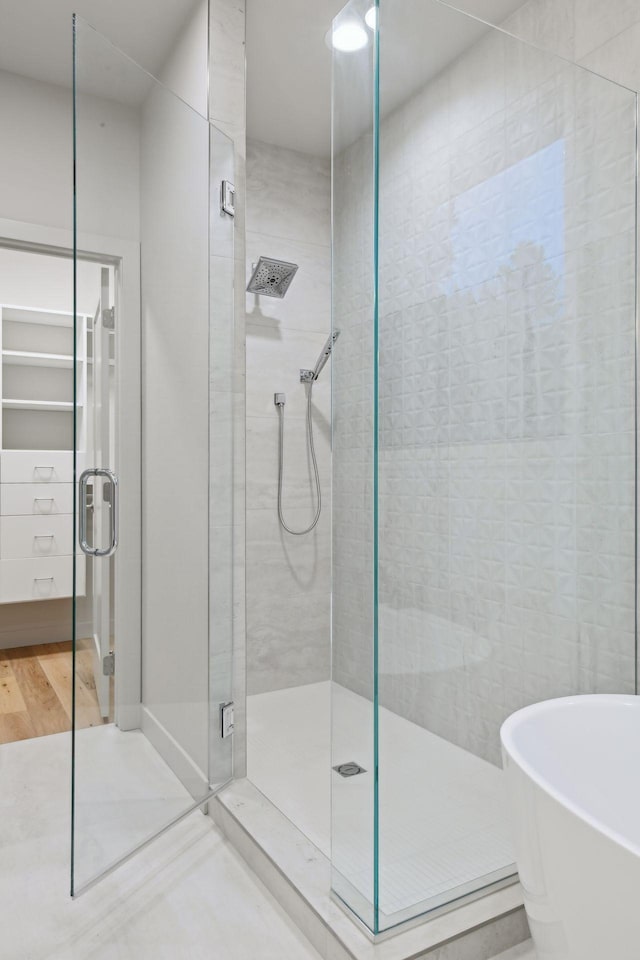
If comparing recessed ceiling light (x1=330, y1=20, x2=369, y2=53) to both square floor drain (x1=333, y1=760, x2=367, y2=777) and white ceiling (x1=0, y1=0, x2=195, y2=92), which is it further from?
square floor drain (x1=333, y1=760, x2=367, y2=777)

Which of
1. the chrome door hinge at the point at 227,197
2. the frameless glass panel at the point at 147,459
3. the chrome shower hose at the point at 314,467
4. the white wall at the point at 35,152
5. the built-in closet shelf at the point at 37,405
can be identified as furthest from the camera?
the built-in closet shelf at the point at 37,405

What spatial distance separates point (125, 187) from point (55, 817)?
1944 millimetres

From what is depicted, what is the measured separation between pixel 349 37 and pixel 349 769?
1598mm

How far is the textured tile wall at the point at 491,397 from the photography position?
1381 millimetres

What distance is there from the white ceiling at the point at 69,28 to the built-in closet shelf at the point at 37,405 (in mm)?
2045

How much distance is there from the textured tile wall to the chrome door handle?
599 millimetres

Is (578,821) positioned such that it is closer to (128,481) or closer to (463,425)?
(463,425)

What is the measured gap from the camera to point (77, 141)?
4.86 ft

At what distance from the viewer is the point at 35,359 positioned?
4.27m

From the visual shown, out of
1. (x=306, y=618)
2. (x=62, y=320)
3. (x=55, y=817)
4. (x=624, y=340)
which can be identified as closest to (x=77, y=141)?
(x=624, y=340)

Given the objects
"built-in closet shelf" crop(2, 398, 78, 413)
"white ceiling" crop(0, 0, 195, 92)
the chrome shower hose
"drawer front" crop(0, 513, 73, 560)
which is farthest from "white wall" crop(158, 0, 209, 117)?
"drawer front" crop(0, 513, 73, 560)

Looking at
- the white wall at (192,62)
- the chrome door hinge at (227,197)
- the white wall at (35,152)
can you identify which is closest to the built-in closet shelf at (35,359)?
the white wall at (35,152)

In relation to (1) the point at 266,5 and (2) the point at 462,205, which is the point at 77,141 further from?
(1) the point at 266,5

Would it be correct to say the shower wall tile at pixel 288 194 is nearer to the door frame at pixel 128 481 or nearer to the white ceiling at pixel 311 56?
the white ceiling at pixel 311 56
